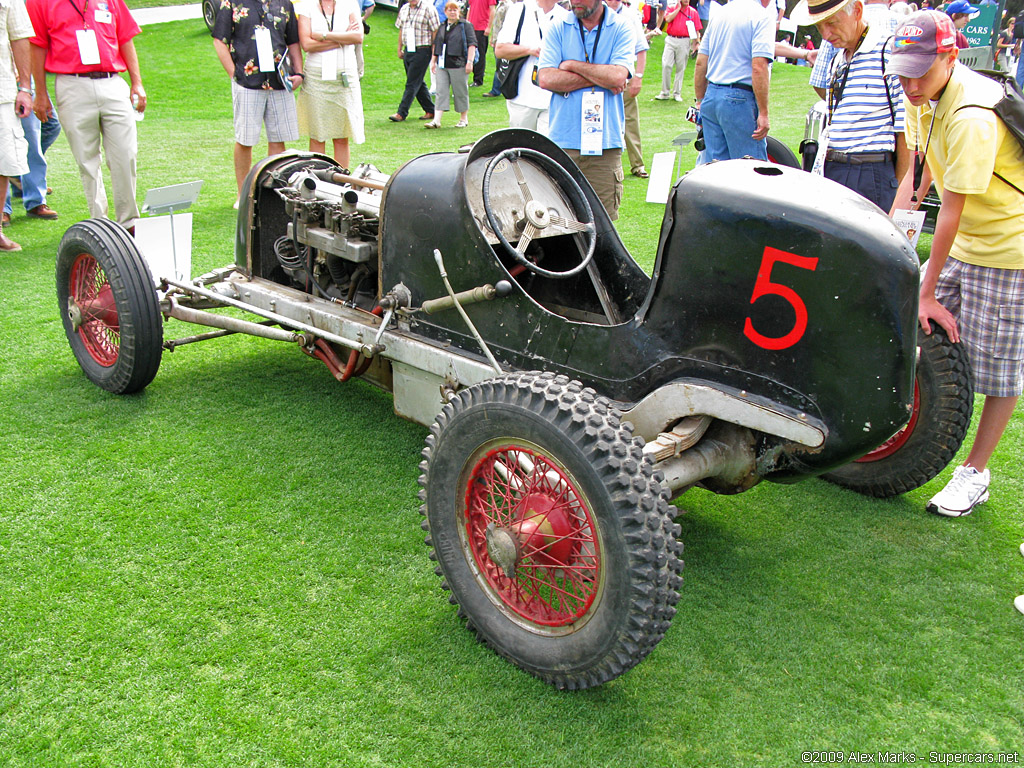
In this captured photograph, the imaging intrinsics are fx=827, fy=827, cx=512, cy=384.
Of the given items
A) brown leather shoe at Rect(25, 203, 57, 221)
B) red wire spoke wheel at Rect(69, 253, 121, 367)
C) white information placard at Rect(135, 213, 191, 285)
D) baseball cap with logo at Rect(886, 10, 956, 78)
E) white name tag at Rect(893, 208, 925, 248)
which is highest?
baseball cap with logo at Rect(886, 10, 956, 78)

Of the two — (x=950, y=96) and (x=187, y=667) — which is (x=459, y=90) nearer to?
(x=950, y=96)

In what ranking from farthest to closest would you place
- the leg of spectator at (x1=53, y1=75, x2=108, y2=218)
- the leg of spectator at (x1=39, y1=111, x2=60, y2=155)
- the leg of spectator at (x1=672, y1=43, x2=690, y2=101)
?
the leg of spectator at (x1=672, y1=43, x2=690, y2=101)
the leg of spectator at (x1=39, y1=111, x2=60, y2=155)
the leg of spectator at (x1=53, y1=75, x2=108, y2=218)

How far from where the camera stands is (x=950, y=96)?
3039 millimetres

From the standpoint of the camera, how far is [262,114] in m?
7.18

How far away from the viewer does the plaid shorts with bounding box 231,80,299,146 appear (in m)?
7.05

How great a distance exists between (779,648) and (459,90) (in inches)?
441

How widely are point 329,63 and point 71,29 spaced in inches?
82.4

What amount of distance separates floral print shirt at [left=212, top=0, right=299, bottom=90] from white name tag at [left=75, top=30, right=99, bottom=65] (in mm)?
1251

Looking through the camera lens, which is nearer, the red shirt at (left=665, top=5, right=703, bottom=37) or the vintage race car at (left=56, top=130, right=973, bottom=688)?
the vintage race car at (left=56, top=130, right=973, bottom=688)

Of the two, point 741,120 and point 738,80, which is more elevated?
point 738,80

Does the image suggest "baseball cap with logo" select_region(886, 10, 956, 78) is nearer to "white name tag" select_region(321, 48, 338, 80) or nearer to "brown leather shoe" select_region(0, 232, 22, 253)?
"white name tag" select_region(321, 48, 338, 80)

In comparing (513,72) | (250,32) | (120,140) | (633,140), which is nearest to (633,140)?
(633,140)

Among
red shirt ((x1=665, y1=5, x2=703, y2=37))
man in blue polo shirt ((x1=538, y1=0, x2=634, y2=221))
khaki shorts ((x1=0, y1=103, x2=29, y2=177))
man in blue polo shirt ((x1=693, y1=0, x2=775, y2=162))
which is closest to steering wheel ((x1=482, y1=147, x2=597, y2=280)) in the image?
man in blue polo shirt ((x1=538, y1=0, x2=634, y2=221))

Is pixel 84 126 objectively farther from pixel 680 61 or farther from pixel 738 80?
pixel 680 61
